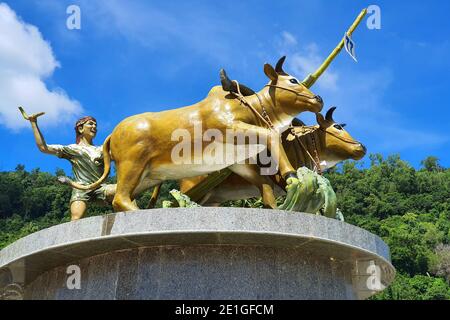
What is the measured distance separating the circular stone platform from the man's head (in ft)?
8.03

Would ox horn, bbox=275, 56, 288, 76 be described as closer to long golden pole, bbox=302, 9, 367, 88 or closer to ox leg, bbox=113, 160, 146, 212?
long golden pole, bbox=302, 9, 367, 88

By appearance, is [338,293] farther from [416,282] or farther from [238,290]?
[416,282]

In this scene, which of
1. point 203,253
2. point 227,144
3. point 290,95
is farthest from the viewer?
point 290,95

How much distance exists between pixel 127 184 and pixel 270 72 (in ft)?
8.76

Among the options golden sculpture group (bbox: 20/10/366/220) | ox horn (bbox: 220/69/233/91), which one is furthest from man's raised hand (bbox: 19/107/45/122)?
ox horn (bbox: 220/69/233/91)

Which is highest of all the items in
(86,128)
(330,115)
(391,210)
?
(391,210)

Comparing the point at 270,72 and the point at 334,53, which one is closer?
the point at 270,72

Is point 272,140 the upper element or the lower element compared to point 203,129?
lower

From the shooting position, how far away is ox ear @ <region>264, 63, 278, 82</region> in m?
9.10

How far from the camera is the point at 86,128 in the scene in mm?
9617

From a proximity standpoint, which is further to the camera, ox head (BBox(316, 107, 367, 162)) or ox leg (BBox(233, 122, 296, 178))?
ox head (BBox(316, 107, 367, 162))

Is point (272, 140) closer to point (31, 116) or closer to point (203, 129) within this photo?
point (203, 129)

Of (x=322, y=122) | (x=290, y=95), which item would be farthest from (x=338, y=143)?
(x=290, y=95)
